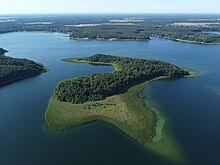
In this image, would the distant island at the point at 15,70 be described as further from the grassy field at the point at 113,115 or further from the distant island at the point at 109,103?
the grassy field at the point at 113,115

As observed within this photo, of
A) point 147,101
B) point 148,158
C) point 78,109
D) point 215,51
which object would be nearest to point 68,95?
point 78,109

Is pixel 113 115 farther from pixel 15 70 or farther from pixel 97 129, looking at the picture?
pixel 15 70

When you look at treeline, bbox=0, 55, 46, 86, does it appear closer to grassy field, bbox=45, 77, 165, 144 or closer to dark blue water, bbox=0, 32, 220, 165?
dark blue water, bbox=0, 32, 220, 165

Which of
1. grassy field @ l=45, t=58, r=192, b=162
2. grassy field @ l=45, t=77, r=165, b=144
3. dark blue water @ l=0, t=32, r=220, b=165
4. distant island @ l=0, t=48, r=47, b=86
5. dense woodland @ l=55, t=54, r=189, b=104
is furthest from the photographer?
distant island @ l=0, t=48, r=47, b=86

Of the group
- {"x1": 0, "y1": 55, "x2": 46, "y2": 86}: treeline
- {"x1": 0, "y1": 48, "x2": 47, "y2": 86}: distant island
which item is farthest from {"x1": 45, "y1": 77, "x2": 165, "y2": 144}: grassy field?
{"x1": 0, "y1": 55, "x2": 46, "y2": 86}: treeline

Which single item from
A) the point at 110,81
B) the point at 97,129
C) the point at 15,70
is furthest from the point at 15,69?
the point at 97,129

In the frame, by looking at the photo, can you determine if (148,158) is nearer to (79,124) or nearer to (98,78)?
(79,124)

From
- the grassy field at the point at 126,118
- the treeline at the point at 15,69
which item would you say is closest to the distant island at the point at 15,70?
the treeline at the point at 15,69
